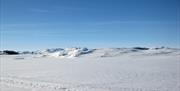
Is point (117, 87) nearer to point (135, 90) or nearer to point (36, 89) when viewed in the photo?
point (135, 90)

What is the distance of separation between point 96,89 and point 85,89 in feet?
1.99

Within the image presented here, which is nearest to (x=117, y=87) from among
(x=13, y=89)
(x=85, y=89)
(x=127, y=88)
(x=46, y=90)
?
(x=127, y=88)

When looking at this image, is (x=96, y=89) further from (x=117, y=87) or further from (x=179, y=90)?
(x=179, y=90)

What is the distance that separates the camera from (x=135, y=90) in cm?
1352

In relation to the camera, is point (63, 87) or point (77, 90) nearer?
point (77, 90)

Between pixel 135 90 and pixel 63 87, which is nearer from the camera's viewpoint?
pixel 135 90

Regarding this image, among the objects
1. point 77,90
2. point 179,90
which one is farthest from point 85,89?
point 179,90

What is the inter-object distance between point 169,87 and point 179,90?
36.3 inches

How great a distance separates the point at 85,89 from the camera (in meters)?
14.0

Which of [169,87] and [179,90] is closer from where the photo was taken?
[179,90]

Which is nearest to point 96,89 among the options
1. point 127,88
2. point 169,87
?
point 127,88

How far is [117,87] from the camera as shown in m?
14.5

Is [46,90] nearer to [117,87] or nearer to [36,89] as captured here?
[36,89]

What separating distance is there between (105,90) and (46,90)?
3.22 m
